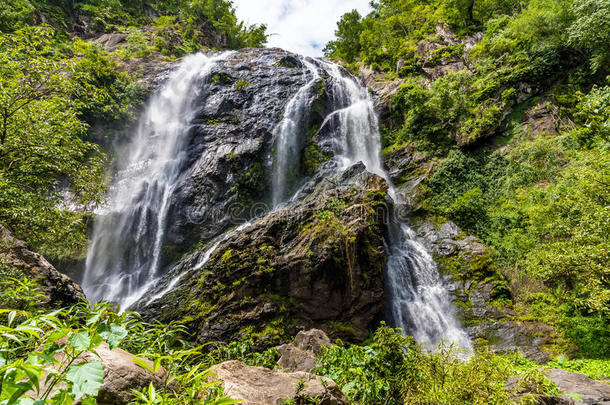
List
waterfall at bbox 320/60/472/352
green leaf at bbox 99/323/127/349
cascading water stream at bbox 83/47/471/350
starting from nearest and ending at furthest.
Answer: green leaf at bbox 99/323/127/349 → waterfall at bbox 320/60/472/352 → cascading water stream at bbox 83/47/471/350

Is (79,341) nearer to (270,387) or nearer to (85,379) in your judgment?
(85,379)

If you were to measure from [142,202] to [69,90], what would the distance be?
37.6ft

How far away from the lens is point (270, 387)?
96.2 inches

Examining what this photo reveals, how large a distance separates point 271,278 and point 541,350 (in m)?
8.54

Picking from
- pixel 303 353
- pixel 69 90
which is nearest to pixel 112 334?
pixel 303 353

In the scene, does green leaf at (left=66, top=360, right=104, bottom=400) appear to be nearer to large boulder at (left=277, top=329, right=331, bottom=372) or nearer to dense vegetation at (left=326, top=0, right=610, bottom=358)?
large boulder at (left=277, top=329, right=331, bottom=372)

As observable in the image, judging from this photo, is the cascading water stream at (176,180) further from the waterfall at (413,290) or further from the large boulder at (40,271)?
the large boulder at (40,271)

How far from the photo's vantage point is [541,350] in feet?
25.6

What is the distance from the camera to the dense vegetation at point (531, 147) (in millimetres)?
7203

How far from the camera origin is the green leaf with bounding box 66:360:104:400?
0.76 meters

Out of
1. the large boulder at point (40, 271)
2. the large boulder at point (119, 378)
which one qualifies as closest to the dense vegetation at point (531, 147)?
the large boulder at point (119, 378)

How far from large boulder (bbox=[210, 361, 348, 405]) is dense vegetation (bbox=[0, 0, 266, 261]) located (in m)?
5.12

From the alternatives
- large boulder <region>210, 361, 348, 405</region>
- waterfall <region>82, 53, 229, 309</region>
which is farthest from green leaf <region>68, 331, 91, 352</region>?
waterfall <region>82, 53, 229, 309</region>

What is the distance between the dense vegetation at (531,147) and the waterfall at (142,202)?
49.2ft
